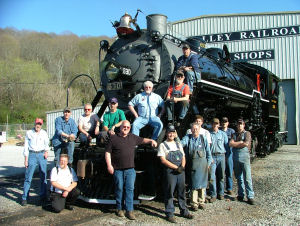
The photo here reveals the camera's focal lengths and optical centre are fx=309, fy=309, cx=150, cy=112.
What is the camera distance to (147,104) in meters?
5.74

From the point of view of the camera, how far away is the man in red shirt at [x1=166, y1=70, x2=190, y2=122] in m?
5.62

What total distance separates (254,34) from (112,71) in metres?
15.9

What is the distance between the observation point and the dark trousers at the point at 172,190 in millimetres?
4867

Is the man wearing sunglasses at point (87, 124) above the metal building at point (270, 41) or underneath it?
underneath

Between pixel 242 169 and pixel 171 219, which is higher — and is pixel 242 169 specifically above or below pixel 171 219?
above

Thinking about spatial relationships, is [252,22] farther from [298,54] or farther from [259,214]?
[259,214]

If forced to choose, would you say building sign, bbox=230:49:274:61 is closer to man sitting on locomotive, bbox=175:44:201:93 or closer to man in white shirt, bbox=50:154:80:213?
man sitting on locomotive, bbox=175:44:201:93

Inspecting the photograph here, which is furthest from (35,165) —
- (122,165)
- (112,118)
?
(122,165)

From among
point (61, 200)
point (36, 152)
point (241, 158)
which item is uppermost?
point (36, 152)

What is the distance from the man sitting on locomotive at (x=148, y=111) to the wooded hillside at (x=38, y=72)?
36260 millimetres

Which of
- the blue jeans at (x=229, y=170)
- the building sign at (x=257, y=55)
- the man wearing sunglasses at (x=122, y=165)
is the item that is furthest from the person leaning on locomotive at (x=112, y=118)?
the building sign at (x=257, y=55)

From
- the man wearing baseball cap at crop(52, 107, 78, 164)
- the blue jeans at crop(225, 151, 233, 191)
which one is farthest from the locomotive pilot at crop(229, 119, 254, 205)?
the man wearing baseball cap at crop(52, 107, 78, 164)

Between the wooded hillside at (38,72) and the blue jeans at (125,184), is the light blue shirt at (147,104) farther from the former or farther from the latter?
the wooded hillside at (38,72)

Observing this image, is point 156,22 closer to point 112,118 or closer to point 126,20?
point 126,20
